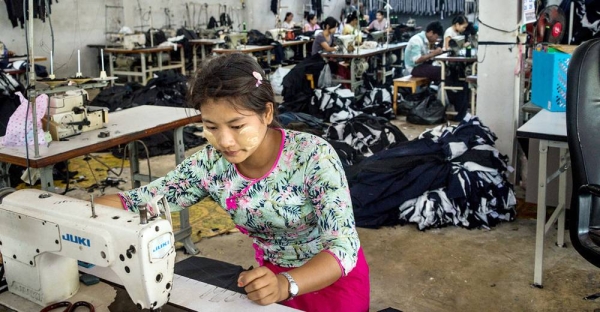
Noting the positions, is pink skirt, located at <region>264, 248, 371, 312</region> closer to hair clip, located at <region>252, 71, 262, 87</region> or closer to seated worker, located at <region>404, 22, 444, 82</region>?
hair clip, located at <region>252, 71, 262, 87</region>

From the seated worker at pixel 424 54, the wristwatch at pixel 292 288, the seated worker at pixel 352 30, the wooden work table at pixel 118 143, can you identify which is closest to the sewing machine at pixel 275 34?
the seated worker at pixel 352 30

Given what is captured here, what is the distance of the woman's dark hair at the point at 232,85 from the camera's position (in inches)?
55.2

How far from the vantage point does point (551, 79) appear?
307 centimetres

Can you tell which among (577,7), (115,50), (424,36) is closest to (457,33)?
(424,36)

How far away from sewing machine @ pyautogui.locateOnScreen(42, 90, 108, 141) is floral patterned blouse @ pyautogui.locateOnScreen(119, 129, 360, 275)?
49.9 inches

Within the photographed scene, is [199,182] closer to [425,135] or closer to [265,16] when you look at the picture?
[425,135]

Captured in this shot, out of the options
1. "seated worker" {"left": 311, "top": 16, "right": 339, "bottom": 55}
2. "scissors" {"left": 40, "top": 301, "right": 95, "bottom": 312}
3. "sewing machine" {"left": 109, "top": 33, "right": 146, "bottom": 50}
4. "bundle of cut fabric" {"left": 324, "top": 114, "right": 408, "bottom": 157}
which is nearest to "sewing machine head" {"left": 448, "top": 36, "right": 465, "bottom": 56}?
"seated worker" {"left": 311, "top": 16, "right": 339, "bottom": 55}

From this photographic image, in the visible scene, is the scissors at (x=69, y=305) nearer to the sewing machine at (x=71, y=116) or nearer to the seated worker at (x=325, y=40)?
the sewing machine at (x=71, y=116)

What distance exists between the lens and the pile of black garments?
352 centimetres

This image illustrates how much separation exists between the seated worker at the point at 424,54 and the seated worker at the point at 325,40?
104 cm

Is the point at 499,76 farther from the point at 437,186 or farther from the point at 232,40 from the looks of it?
the point at 232,40

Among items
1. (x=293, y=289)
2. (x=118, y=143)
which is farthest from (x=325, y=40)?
(x=293, y=289)

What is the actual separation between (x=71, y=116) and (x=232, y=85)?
1.62m

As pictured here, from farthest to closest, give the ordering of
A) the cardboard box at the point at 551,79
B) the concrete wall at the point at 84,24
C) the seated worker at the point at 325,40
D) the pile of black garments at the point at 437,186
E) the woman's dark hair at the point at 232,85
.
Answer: the concrete wall at the point at 84,24 → the seated worker at the point at 325,40 → the pile of black garments at the point at 437,186 → the cardboard box at the point at 551,79 → the woman's dark hair at the point at 232,85
